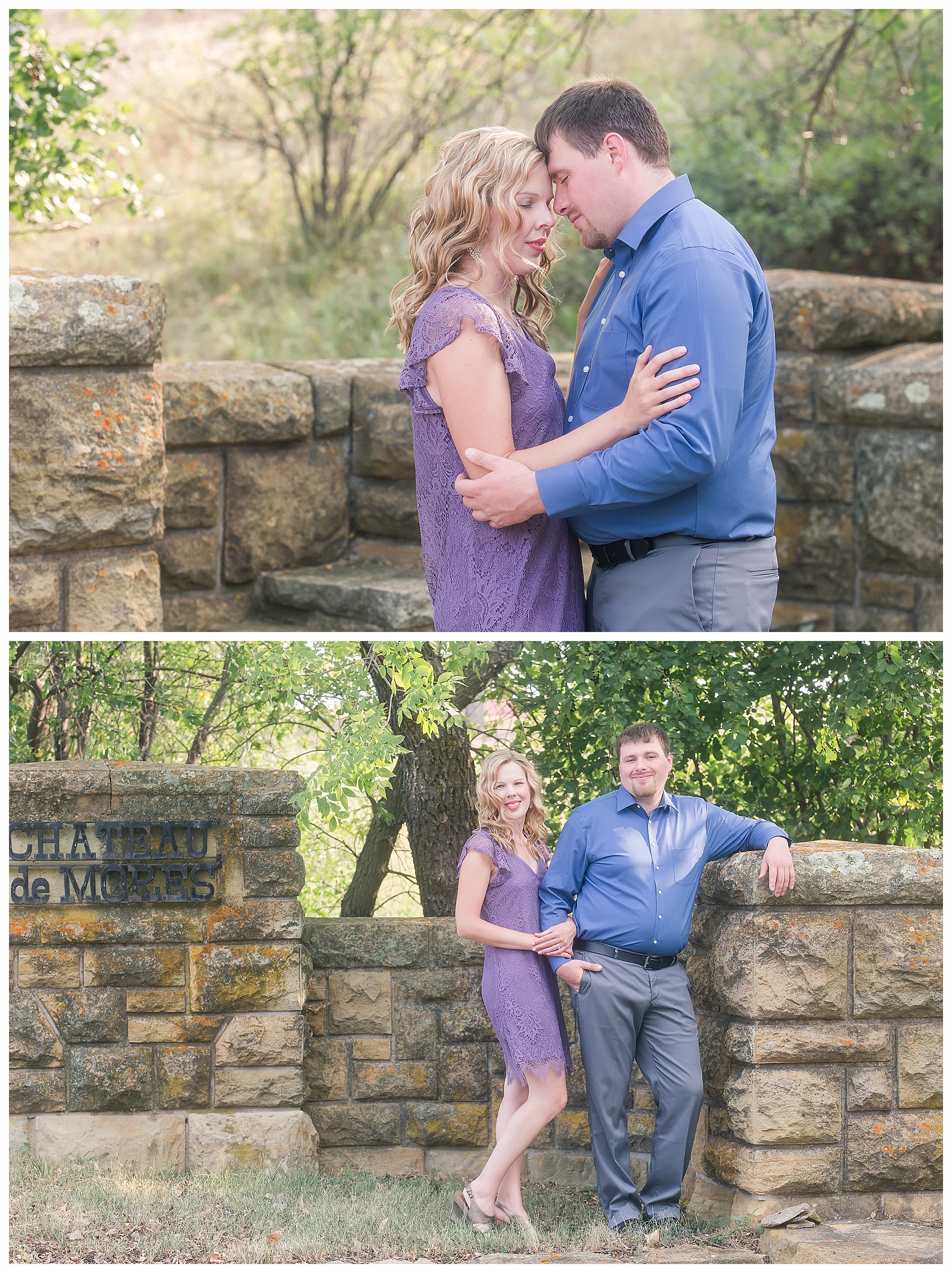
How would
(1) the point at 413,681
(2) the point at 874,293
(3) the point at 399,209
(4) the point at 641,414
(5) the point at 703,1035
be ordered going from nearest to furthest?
1. (4) the point at 641,414
2. (5) the point at 703,1035
3. (1) the point at 413,681
4. (2) the point at 874,293
5. (3) the point at 399,209

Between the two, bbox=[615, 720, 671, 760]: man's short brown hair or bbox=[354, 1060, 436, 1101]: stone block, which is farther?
bbox=[354, 1060, 436, 1101]: stone block

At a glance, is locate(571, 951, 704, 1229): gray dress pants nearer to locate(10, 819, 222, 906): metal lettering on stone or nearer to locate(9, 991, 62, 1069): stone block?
locate(10, 819, 222, 906): metal lettering on stone

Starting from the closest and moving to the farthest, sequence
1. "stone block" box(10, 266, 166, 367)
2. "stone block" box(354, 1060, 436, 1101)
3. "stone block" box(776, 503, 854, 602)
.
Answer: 1. "stone block" box(10, 266, 166, 367)
2. "stone block" box(354, 1060, 436, 1101)
3. "stone block" box(776, 503, 854, 602)

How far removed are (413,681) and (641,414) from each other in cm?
179

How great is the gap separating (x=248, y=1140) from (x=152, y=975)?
2.21 feet

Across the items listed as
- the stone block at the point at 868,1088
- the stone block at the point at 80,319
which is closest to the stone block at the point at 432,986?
the stone block at the point at 868,1088

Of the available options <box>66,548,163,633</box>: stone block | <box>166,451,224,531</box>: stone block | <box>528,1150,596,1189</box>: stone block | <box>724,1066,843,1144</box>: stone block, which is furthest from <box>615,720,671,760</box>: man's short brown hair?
<box>166,451,224,531</box>: stone block

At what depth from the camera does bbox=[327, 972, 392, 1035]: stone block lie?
4285mm

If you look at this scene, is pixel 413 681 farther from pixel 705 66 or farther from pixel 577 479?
pixel 705 66

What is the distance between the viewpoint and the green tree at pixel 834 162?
8.43m

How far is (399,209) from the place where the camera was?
398 inches

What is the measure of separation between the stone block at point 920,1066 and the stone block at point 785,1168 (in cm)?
30

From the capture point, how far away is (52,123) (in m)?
5.52

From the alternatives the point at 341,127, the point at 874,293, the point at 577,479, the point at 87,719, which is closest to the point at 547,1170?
the point at 87,719
